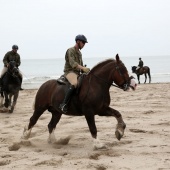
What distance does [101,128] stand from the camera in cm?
956

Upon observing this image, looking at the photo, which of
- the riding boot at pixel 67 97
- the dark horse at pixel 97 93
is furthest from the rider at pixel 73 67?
the dark horse at pixel 97 93

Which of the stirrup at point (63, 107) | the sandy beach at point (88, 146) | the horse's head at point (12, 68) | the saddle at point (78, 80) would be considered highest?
the saddle at point (78, 80)

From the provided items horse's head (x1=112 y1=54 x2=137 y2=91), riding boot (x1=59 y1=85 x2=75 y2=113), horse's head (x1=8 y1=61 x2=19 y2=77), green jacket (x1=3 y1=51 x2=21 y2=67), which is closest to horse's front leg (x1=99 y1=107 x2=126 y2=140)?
horse's head (x1=112 y1=54 x2=137 y2=91)

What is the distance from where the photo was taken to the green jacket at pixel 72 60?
7553 mm

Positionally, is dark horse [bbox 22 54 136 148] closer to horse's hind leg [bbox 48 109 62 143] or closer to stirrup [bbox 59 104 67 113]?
stirrup [bbox 59 104 67 113]

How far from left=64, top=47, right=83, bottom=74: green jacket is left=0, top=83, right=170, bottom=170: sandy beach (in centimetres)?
166

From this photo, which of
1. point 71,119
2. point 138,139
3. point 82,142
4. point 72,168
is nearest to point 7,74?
point 71,119

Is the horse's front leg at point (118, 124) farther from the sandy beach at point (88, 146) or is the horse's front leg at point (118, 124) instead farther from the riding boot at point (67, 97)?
the riding boot at point (67, 97)

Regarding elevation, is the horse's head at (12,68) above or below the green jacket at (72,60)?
below

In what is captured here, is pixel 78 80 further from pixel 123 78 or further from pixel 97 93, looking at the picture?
pixel 123 78

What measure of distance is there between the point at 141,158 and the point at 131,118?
4648 millimetres

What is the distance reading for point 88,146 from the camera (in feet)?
25.2

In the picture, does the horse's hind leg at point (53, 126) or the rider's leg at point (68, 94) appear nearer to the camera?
the rider's leg at point (68, 94)

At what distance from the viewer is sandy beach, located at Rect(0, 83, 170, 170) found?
240 inches
